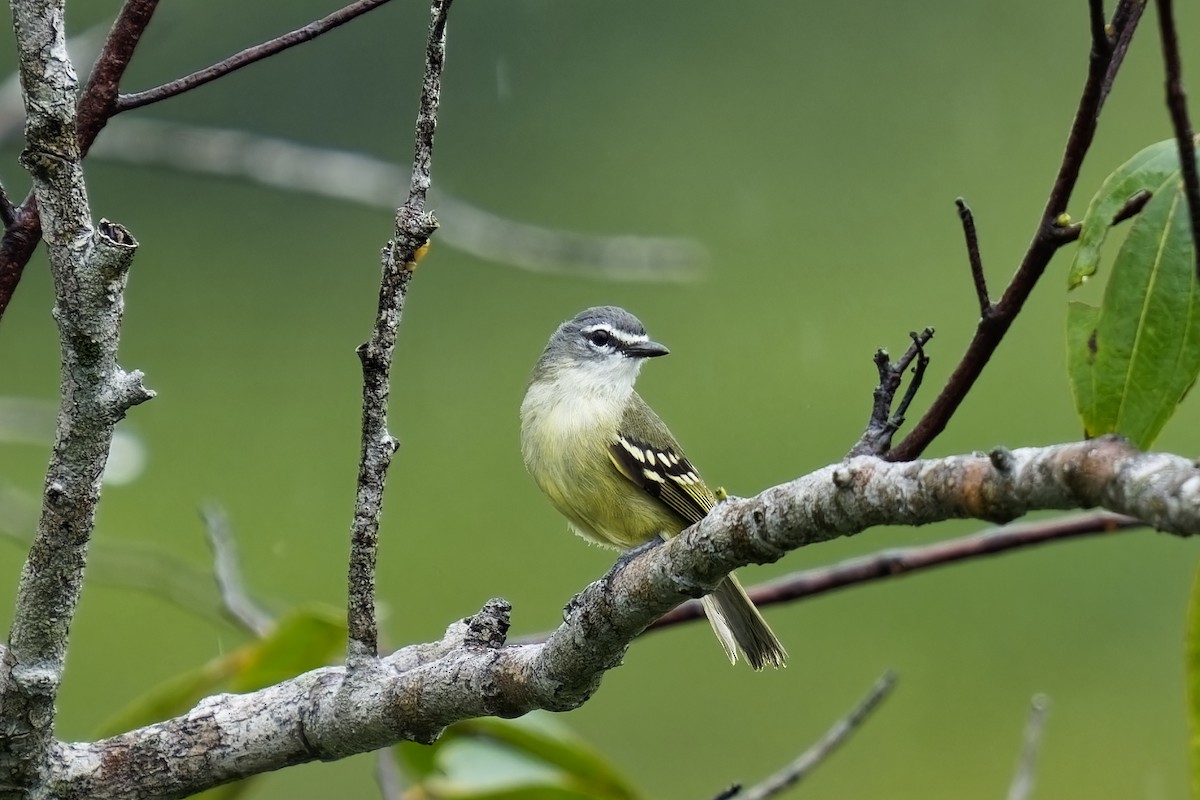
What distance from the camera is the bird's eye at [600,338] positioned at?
3.48m

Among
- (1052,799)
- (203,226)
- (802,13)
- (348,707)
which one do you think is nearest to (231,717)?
(348,707)

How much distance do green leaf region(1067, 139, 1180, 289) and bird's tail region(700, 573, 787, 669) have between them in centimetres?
154

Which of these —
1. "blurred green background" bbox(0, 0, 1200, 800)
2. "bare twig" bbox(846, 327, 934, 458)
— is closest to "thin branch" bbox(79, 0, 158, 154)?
"bare twig" bbox(846, 327, 934, 458)

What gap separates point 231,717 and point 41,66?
80 centimetres

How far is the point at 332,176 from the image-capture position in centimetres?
365

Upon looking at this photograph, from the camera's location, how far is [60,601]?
4.81ft

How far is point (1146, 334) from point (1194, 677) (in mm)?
418

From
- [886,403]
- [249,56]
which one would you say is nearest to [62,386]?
[249,56]

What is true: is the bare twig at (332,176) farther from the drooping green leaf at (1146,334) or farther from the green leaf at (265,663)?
the drooping green leaf at (1146,334)

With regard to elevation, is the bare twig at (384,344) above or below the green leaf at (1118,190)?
above

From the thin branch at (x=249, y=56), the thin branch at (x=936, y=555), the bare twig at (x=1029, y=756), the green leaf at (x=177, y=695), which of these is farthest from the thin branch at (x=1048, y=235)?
the green leaf at (x=177, y=695)

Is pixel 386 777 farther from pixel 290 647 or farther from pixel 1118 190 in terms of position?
pixel 1118 190

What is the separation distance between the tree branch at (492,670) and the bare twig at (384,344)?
0.31 feet

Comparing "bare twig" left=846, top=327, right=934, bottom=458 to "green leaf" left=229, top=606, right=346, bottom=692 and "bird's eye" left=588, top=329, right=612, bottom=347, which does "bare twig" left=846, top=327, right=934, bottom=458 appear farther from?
"bird's eye" left=588, top=329, right=612, bottom=347
